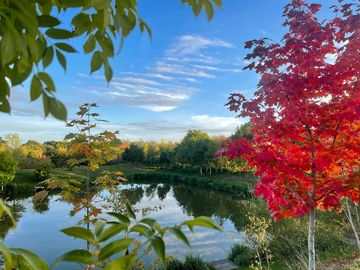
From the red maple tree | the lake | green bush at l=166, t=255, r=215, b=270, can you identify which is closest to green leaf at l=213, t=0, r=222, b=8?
the red maple tree

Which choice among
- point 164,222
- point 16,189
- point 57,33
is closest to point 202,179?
point 16,189

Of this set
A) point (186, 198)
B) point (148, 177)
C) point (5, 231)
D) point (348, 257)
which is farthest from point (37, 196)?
point (148, 177)

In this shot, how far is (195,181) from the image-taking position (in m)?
39.9

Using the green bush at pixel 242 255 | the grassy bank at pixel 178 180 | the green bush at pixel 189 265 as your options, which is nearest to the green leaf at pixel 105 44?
the green bush at pixel 189 265

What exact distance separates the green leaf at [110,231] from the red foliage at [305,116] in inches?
149

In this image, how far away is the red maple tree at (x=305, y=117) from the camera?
4.36 metres

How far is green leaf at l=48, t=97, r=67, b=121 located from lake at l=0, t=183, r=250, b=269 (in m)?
6.42

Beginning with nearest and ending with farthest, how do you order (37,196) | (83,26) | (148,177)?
(83,26), (37,196), (148,177)

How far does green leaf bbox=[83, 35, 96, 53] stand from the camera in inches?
39.4

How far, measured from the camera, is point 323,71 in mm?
4438

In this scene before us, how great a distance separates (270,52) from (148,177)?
43.4m

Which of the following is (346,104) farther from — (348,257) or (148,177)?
(148,177)

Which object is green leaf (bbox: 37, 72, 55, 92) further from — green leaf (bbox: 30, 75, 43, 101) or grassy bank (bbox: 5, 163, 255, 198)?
grassy bank (bbox: 5, 163, 255, 198)

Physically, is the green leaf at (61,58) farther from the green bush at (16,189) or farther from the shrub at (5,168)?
the green bush at (16,189)
